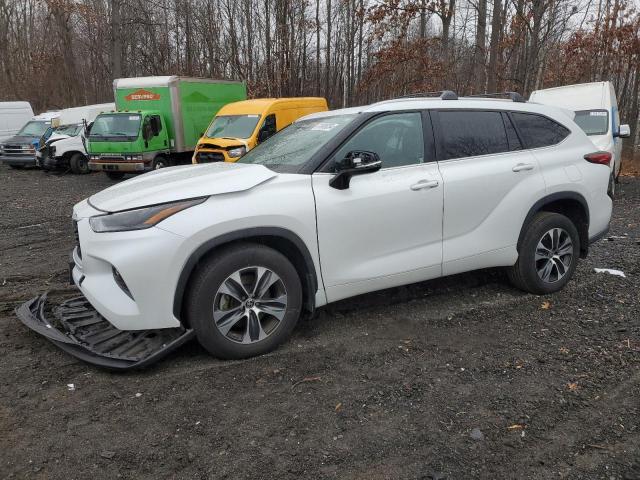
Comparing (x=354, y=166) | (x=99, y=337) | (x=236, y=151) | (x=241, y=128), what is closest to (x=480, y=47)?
(x=241, y=128)

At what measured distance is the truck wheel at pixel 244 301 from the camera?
3.28 metres

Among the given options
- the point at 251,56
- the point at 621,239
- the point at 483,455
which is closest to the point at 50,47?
the point at 251,56

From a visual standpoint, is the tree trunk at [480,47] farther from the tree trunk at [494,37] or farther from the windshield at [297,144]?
the windshield at [297,144]

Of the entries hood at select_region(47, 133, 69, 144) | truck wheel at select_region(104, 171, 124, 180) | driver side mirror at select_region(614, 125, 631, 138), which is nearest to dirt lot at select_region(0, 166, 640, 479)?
driver side mirror at select_region(614, 125, 631, 138)

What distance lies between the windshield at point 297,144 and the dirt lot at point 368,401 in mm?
1317

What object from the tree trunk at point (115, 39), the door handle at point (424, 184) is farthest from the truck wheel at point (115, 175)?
the door handle at point (424, 184)

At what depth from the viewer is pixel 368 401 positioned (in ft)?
10.00

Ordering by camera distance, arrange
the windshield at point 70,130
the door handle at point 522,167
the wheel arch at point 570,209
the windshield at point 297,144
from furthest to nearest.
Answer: the windshield at point 70,130, the wheel arch at point 570,209, the door handle at point 522,167, the windshield at point 297,144

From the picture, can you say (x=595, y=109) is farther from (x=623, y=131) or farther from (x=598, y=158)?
(x=598, y=158)

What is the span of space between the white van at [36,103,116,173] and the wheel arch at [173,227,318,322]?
49.7 feet

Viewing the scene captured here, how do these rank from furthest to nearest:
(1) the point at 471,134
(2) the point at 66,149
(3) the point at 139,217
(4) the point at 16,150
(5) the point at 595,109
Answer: (4) the point at 16,150, (2) the point at 66,149, (5) the point at 595,109, (1) the point at 471,134, (3) the point at 139,217

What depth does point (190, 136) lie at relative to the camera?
15.7 meters

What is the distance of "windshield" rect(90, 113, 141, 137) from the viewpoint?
573 inches

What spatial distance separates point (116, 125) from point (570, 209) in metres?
13.2
